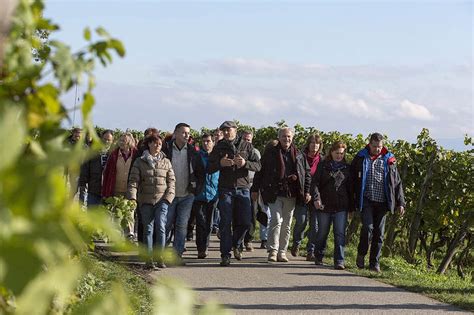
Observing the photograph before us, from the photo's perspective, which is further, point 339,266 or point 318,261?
point 318,261

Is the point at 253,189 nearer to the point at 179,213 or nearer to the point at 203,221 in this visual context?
the point at 203,221

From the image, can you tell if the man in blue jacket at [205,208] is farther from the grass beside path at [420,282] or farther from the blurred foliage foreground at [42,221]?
the blurred foliage foreground at [42,221]

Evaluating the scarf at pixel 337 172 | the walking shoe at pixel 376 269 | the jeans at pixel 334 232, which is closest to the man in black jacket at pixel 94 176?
the jeans at pixel 334 232

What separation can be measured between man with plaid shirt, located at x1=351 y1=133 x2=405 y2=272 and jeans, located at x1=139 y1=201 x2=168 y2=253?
2798 mm

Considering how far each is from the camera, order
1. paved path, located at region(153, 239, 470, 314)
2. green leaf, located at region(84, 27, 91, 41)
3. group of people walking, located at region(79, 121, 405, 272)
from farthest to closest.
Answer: group of people walking, located at region(79, 121, 405, 272)
paved path, located at region(153, 239, 470, 314)
green leaf, located at region(84, 27, 91, 41)

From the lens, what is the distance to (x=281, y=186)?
1398 centimetres

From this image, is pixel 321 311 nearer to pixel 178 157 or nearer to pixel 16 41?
pixel 178 157

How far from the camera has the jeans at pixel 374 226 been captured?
13.5 meters

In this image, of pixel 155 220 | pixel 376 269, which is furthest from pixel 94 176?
pixel 376 269

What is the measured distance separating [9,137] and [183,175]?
12.4 meters

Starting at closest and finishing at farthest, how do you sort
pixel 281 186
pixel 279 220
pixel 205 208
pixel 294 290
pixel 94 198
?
pixel 294 290 < pixel 281 186 < pixel 279 220 < pixel 205 208 < pixel 94 198

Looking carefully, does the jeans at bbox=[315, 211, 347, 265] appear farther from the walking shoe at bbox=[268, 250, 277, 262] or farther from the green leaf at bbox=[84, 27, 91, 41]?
the green leaf at bbox=[84, 27, 91, 41]

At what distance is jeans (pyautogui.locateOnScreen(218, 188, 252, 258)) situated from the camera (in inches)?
533

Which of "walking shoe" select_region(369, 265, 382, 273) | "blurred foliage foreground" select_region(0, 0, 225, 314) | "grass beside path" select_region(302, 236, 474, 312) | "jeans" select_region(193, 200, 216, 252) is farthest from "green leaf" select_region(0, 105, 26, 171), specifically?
"jeans" select_region(193, 200, 216, 252)
